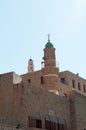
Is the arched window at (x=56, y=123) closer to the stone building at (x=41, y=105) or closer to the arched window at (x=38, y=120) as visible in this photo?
the stone building at (x=41, y=105)

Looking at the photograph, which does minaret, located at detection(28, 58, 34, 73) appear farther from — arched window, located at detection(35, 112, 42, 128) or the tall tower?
arched window, located at detection(35, 112, 42, 128)

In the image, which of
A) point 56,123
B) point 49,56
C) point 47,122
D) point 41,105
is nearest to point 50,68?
point 49,56

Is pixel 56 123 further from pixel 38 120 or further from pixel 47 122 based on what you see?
pixel 38 120

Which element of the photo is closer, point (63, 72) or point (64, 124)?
point (64, 124)

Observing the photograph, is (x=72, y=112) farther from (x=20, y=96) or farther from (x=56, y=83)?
(x=20, y=96)

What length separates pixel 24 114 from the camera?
23.3 meters

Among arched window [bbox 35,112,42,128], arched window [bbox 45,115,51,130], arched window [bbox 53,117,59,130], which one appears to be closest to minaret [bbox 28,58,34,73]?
arched window [bbox 53,117,59,130]

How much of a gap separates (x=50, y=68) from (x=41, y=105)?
26.3 ft

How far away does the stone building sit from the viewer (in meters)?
23.3

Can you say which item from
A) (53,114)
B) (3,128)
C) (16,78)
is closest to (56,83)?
(53,114)

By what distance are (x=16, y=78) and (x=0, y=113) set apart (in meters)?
2.79

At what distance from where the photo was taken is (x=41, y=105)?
25.5 metres

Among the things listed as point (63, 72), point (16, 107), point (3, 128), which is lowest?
point (3, 128)

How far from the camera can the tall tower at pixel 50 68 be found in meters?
31.9
